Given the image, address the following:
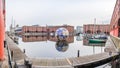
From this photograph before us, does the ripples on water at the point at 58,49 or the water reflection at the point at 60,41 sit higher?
the water reflection at the point at 60,41

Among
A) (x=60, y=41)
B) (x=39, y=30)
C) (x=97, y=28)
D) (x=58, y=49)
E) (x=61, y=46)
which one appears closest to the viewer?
(x=58, y=49)

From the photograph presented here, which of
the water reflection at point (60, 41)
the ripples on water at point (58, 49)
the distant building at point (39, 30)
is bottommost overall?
the ripples on water at point (58, 49)

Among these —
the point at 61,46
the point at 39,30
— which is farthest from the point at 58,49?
the point at 39,30

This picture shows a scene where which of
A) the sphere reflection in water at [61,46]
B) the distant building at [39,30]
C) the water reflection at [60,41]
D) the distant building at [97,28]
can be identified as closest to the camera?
the sphere reflection in water at [61,46]

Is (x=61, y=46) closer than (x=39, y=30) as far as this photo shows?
Yes

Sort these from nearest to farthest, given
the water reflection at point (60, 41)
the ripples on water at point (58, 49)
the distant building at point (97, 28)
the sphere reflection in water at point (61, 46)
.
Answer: the ripples on water at point (58, 49) < the sphere reflection in water at point (61, 46) < the water reflection at point (60, 41) < the distant building at point (97, 28)

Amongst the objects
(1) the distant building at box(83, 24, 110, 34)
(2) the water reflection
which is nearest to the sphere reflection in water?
(2) the water reflection

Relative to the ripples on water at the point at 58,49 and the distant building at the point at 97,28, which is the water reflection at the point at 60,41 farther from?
the distant building at the point at 97,28

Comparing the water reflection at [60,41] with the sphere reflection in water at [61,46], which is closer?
the sphere reflection in water at [61,46]

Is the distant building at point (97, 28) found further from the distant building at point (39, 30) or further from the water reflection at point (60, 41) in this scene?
the water reflection at point (60, 41)

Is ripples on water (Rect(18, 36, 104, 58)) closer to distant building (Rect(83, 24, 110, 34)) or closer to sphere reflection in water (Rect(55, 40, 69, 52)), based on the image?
sphere reflection in water (Rect(55, 40, 69, 52))

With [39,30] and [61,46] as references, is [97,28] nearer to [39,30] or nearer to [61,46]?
[39,30]

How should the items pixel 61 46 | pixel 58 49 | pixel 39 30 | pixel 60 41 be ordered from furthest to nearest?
pixel 39 30
pixel 60 41
pixel 61 46
pixel 58 49

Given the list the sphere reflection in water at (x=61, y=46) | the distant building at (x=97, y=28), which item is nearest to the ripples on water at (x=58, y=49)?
the sphere reflection in water at (x=61, y=46)
